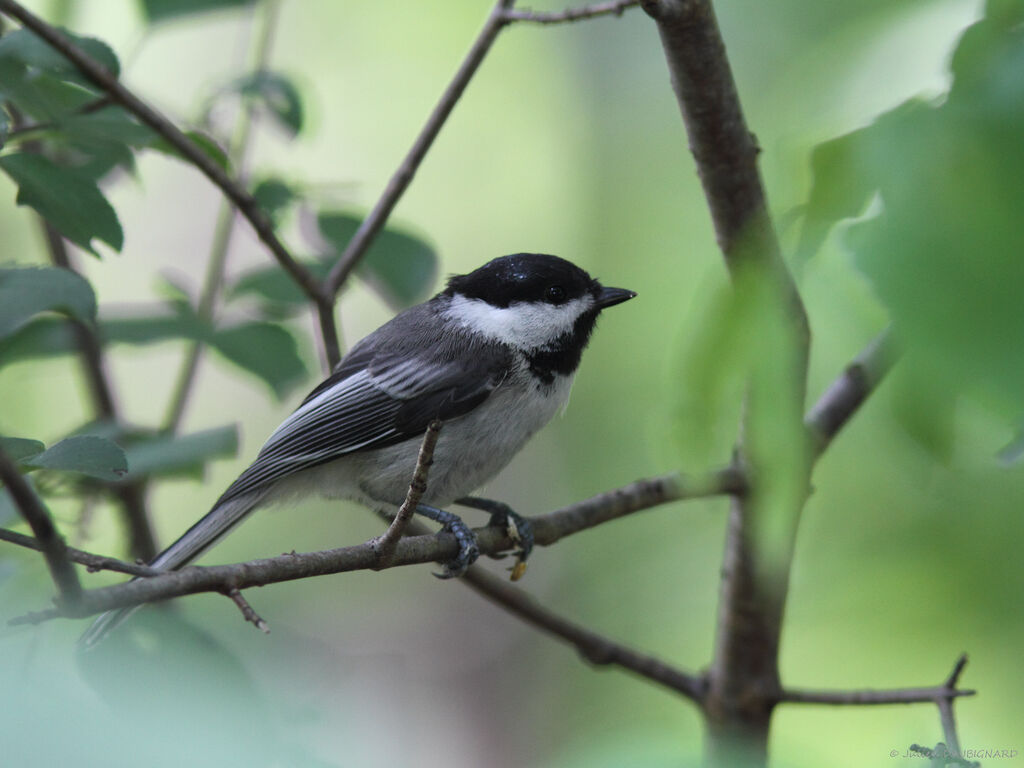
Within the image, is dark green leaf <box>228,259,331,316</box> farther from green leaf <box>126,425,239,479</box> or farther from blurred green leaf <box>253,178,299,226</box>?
green leaf <box>126,425,239,479</box>

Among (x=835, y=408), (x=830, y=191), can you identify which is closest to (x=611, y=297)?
(x=835, y=408)

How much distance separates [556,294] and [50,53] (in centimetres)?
99

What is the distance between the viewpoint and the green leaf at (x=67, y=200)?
1.05 meters

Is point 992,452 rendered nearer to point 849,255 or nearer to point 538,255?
point 849,255

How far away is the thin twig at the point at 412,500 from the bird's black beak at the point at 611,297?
0.88 m

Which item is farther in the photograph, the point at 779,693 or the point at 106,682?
the point at 779,693

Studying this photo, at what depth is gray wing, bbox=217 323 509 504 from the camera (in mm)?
1701

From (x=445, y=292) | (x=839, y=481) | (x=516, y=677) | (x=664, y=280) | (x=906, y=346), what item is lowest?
(x=516, y=677)

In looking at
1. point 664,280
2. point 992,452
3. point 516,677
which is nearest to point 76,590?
point 992,452

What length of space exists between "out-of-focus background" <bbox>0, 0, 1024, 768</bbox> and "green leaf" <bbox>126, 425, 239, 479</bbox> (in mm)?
218

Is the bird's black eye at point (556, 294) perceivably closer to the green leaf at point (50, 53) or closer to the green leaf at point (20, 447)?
the green leaf at point (50, 53)

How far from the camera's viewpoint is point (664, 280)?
1.56 metres

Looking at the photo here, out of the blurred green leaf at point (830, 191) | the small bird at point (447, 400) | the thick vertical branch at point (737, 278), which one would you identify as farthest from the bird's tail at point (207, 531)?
the blurred green leaf at point (830, 191)

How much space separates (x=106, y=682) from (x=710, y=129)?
3.14 feet
